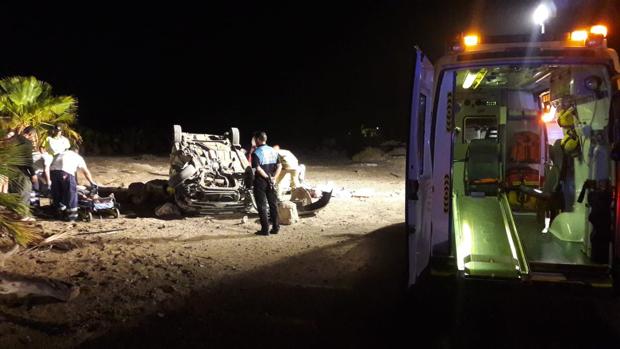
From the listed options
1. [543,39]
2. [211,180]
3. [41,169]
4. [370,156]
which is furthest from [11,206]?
[370,156]

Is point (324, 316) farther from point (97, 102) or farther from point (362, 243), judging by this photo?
point (97, 102)

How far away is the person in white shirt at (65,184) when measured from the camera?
9609 millimetres

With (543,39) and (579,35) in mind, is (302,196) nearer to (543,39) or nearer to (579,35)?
(543,39)

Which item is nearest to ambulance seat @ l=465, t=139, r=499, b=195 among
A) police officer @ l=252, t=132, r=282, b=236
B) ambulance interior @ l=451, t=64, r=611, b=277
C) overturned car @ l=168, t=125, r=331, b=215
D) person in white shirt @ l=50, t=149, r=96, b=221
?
ambulance interior @ l=451, t=64, r=611, b=277

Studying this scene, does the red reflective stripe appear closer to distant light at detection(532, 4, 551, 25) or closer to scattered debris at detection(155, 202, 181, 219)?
distant light at detection(532, 4, 551, 25)

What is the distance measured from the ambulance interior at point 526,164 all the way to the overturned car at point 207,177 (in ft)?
14.8

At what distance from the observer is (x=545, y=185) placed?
733 centimetres

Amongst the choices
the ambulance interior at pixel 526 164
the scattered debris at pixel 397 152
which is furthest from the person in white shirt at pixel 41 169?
the scattered debris at pixel 397 152

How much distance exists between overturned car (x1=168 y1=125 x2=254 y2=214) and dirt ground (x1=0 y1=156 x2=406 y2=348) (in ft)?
1.10

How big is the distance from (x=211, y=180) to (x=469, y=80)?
5.97 meters

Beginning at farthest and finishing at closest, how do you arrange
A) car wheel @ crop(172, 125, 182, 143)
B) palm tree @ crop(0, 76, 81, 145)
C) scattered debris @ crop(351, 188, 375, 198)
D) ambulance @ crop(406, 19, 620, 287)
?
scattered debris @ crop(351, 188, 375, 198)
car wheel @ crop(172, 125, 182, 143)
palm tree @ crop(0, 76, 81, 145)
ambulance @ crop(406, 19, 620, 287)

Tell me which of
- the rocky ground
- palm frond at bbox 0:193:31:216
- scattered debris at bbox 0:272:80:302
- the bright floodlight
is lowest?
the rocky ground

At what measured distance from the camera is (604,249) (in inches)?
204

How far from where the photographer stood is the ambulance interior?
210 inches
